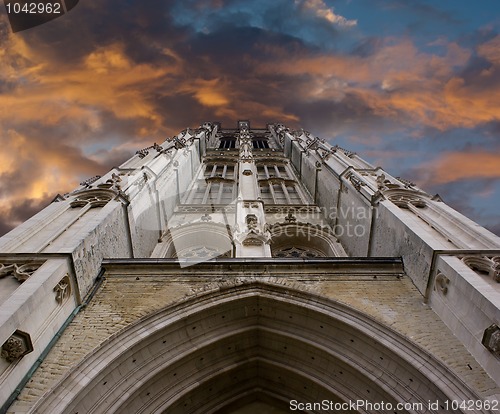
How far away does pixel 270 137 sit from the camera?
39688 mm

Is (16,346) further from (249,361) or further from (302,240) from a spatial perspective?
(302,240)

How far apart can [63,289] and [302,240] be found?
9.30 metres

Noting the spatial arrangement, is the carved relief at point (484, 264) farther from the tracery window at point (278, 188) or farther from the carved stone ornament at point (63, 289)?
the tracery window at point (278, 188)

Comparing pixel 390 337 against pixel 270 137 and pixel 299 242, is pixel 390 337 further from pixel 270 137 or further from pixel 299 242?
pixel 270 137

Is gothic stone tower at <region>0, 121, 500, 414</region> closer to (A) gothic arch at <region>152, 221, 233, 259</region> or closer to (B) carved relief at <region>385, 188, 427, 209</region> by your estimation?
(B) carved relief at <region>385, 188, 427, 209</region>

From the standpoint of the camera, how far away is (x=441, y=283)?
7.58m

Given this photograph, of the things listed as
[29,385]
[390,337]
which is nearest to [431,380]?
[390,337]

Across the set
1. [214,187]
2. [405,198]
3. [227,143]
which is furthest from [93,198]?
[227,143]

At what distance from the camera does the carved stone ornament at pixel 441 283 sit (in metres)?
A: 7.39

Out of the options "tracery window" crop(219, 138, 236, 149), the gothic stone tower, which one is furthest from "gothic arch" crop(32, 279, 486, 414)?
"tracery window" crop(219, 138, 236, 149)

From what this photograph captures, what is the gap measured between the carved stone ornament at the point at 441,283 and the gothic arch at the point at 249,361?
1360 mm

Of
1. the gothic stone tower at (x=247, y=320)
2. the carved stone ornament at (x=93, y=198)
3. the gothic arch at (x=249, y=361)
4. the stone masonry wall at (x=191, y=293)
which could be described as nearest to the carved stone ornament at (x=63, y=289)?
the gothic stone tower at (x=247, y=320)

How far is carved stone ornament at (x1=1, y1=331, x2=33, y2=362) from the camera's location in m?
5.66

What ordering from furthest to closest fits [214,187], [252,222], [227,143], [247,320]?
1. [227,143]
2. [214,187]
3. [252,222]
4. [247,320]
